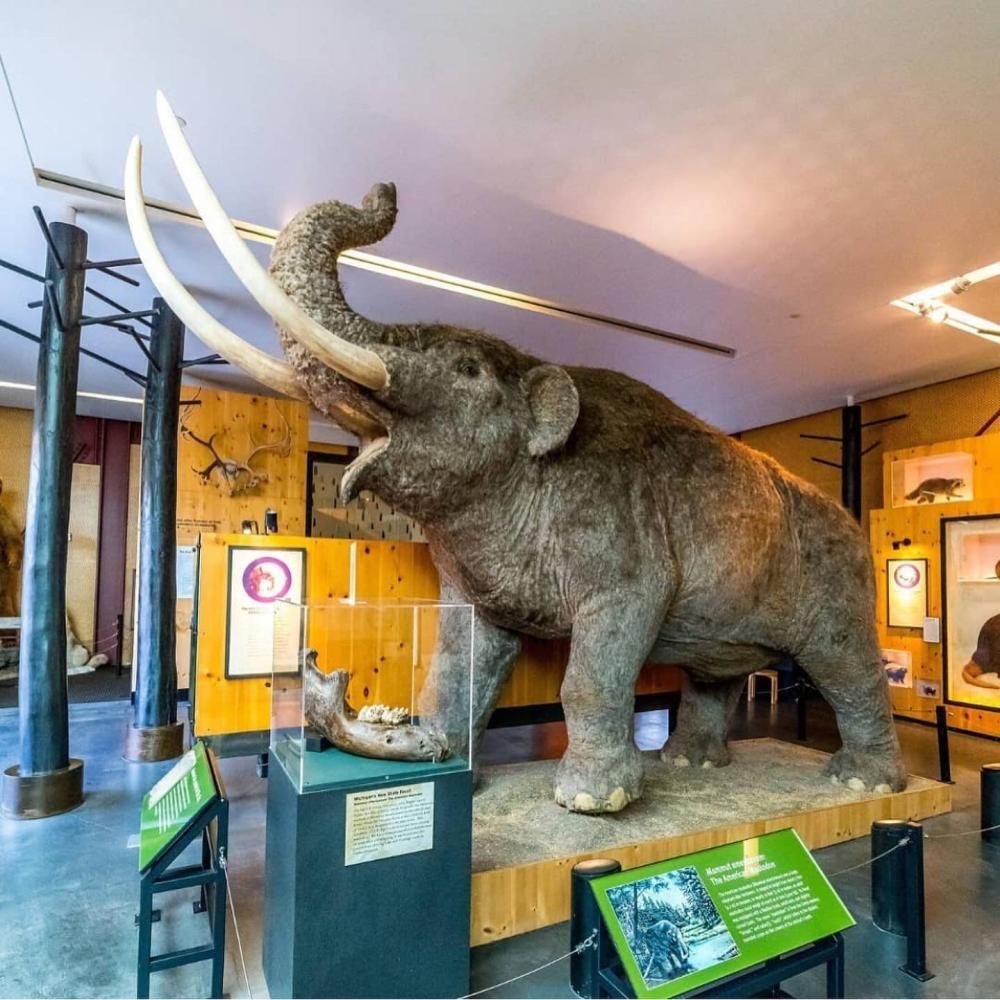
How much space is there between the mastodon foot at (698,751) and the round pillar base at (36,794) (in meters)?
3.03

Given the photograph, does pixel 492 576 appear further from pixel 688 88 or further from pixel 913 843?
pixel 688 88

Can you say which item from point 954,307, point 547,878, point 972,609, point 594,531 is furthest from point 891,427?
point 547,878

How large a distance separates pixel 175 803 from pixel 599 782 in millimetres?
1351

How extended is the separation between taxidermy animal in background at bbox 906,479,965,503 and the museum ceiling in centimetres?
260

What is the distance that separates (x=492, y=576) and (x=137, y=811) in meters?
2.54

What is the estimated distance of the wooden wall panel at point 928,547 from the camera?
20.9 ft

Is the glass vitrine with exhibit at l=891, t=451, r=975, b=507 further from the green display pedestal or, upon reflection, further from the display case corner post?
the display case corner post

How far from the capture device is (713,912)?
1.74 meters

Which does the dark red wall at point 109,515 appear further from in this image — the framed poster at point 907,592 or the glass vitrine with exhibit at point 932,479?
the glass vitrine with exhibit at point 932,479

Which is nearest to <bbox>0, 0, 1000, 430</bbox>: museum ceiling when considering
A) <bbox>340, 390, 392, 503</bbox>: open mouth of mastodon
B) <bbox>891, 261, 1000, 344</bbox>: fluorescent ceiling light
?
<bbox>891, 261, 1000, 344</bbox>: fluorescent ceiling light

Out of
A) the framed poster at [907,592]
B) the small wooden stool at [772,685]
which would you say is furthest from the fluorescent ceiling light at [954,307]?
the small wooden stool at [772,685]

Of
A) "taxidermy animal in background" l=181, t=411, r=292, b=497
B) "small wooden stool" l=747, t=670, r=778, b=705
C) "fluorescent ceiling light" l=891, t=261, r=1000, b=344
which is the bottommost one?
"small wooden stool" l=747, t=670, r=778, b=705

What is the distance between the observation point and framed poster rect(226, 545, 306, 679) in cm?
338

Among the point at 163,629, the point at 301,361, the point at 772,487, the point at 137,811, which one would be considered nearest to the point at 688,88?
the point at 772,487
